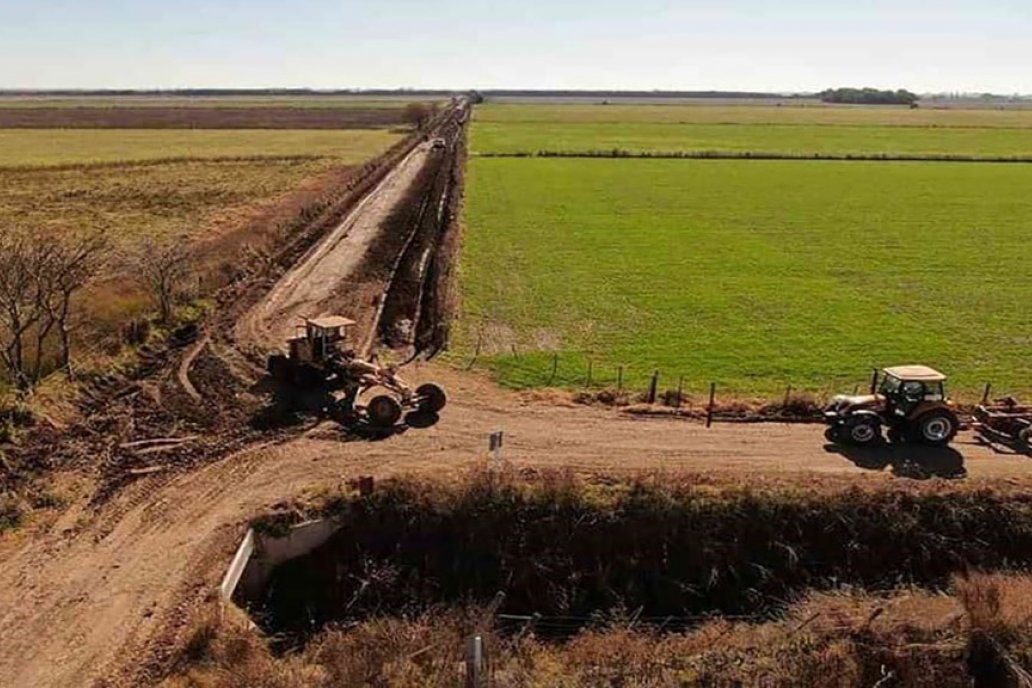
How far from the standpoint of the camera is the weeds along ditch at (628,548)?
65.3 feet

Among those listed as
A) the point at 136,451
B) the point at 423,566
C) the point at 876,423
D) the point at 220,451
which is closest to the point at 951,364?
the point at 876,423

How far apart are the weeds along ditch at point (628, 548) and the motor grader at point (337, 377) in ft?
17.0

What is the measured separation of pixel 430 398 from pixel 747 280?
23155 mm

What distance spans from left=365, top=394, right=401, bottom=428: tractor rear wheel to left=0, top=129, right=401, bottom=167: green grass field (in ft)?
255

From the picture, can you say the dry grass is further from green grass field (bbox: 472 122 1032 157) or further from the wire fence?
green grass field (bbox: 472 122 1032 157)

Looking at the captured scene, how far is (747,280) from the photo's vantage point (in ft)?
146

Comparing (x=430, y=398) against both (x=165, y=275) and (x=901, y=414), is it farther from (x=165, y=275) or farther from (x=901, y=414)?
(x=165, y=275)

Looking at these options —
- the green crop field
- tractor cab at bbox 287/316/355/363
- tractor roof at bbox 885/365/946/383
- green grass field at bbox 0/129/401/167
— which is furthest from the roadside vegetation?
the green crop field

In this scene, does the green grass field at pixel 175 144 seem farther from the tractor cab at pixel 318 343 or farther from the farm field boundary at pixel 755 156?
the tractor cab at pixel 318 343

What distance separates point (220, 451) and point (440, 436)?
19.3 feet

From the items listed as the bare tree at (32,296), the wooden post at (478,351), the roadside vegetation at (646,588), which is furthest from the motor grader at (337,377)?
the bare tree at (32,296)

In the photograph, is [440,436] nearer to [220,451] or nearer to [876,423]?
[220,451]

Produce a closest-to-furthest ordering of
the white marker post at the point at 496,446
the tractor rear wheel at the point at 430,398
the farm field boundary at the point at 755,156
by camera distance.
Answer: the white marker post at the point at 496,446 < the tractor rear wheel at the point at 430,398 < the farm field boundary at the point at 755,156

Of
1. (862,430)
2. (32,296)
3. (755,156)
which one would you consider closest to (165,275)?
(32,296)
